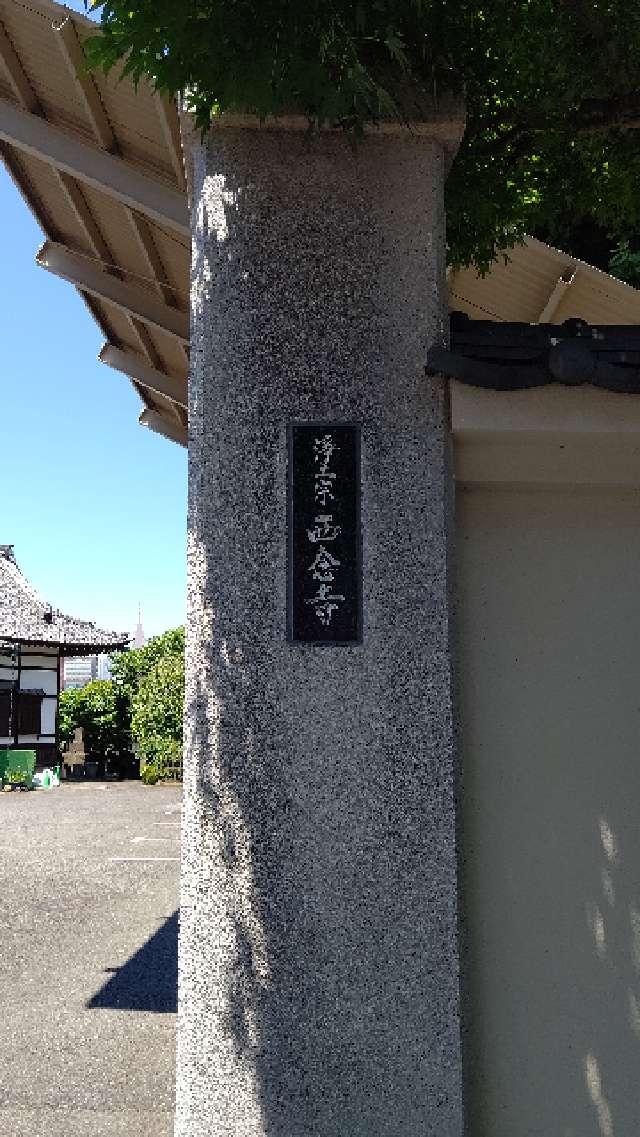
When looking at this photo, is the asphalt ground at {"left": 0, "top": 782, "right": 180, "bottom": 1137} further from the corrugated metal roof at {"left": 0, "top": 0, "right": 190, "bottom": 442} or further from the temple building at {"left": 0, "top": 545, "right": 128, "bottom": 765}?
the temple building at {"left": 0, "top": 545, "right": 128, "bottom": 765}

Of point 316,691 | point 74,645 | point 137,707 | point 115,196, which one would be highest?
point 115,196

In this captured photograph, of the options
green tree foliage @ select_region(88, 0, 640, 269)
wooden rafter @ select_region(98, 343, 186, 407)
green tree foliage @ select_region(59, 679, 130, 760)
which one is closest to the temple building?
green tree foliage @ select_region(59, 679, 130, 760)

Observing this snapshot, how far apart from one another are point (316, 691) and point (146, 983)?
5.26 m

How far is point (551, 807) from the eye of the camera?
4.04 meters

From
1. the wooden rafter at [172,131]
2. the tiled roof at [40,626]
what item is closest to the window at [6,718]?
the tiled roof at [40,626]

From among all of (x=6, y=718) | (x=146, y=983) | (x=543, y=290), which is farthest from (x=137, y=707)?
(x=543, y=290)

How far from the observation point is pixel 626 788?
13.2ft

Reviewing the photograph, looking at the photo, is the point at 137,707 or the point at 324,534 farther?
the point at 137,707

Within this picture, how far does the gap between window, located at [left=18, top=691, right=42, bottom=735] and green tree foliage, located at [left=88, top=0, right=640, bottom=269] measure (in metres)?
26.9

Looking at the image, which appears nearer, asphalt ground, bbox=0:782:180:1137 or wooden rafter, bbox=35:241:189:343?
asphalt ground, bbox=0:782:180:1137

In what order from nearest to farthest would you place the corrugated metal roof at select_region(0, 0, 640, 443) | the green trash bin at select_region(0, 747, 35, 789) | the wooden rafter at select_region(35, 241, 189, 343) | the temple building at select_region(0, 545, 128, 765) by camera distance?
the corrugated metal roof at select_region(0, 0, 640, 443) → the wooden rafter at select_region(35, 241, 189, 343) → the green trash bin at select_region(0, 747, 35, 789) → the temple building at select_region(0, 545, 128, 765)

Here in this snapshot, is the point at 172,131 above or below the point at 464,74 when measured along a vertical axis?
above

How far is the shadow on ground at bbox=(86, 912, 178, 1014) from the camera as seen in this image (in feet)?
23.3

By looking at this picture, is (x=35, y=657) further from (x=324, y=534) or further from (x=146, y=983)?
(x=324, y=534)
